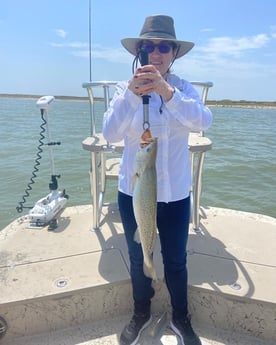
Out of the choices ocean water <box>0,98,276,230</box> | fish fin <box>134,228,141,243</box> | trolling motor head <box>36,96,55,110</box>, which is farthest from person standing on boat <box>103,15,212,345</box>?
ocean water <box>0,98,276,230</box>

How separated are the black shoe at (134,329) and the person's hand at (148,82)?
5.29 feet

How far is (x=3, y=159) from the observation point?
11375mm

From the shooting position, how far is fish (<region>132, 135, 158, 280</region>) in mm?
1743

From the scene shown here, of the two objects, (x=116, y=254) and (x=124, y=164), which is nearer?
(x=124, y=164)

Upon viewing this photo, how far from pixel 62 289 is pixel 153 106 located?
152 centimetres

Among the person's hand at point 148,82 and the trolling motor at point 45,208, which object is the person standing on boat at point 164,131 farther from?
the trolling motor at point 45,208

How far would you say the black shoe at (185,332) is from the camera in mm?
2346

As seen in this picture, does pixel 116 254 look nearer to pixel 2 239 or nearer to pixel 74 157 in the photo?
pixel 2 239

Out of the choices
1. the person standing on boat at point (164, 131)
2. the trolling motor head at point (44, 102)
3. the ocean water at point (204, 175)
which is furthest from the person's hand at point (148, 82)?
the ocean water at point (204, 175)

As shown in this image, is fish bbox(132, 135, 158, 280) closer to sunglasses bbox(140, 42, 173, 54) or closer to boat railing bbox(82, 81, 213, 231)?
sunglasses bbox(140, 42, 173, 54)

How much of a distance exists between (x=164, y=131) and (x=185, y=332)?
1410mm

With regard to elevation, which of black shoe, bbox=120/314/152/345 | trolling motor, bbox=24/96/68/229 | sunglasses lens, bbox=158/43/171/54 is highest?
sunglasses lens, bbox=158/43/171/54

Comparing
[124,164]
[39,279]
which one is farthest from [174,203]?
[39,279]

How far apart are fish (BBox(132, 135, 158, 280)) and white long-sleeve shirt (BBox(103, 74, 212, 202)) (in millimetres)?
215
